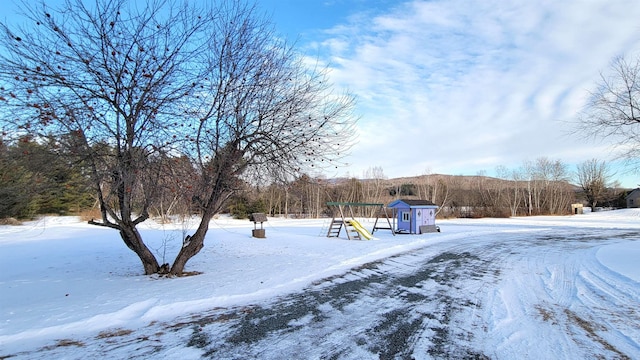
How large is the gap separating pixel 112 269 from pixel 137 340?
5.96 metres

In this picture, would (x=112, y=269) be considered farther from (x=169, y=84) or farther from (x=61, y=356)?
(x=61, y=356)

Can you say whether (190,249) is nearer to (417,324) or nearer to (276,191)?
(276,191)

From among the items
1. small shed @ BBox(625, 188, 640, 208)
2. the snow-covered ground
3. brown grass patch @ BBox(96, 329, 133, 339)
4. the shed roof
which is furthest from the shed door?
small shed @ BBox(625, 188, 640, 208)

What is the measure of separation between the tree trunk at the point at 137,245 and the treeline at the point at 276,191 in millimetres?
736

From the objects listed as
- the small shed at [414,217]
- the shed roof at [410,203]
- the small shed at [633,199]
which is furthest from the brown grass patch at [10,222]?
the small shed at [633,199]

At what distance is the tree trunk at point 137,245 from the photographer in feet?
24.8

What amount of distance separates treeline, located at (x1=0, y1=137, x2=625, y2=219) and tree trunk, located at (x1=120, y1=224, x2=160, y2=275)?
736mm

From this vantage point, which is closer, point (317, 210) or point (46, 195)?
point (46, 195)

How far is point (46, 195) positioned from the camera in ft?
21.2

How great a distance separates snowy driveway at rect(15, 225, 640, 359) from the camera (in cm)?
375

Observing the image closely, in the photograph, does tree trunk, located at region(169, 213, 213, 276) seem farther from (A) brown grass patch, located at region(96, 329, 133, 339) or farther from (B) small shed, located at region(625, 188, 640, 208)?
(B) small shed, located at region(625, 188, 640, 208)

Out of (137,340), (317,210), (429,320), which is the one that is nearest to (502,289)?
(429,320)

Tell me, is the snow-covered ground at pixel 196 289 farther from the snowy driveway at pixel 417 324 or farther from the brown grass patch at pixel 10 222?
the brown grass patch at pixel 10 222

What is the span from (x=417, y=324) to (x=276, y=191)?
230 inches
